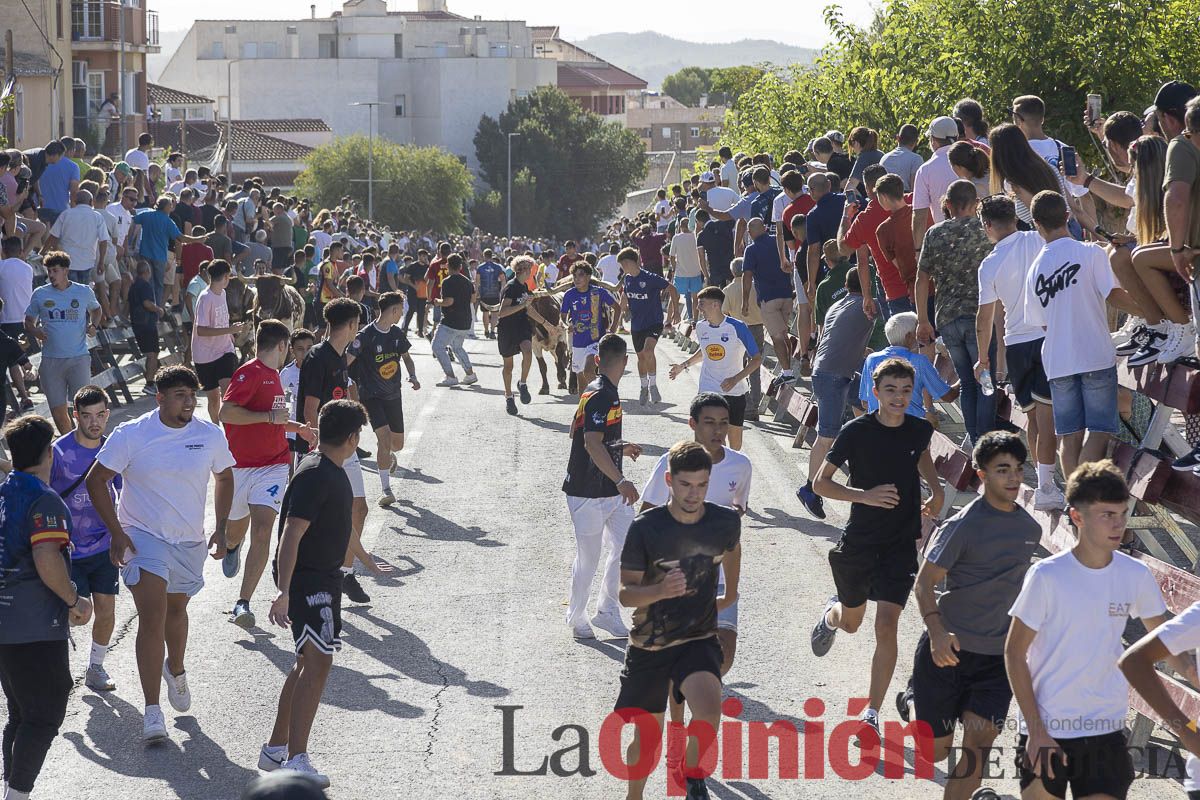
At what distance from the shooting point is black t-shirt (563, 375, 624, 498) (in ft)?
32.6

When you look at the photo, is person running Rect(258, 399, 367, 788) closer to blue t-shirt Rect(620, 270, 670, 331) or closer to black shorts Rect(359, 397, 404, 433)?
black shorts Rect(359, 397, 404, 433)

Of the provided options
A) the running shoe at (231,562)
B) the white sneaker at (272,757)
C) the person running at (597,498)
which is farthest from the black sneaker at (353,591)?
the white sneaker at (272,757)

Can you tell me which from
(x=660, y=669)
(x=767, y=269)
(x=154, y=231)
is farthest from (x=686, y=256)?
(x=660, y=669)

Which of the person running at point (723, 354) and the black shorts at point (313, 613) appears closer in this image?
the black shorts at point (313, 613)

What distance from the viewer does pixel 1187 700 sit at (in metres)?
7.43

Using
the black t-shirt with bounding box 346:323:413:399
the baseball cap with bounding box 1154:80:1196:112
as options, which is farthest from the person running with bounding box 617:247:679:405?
the baseball cap with bounding box 1154:80:1196:112

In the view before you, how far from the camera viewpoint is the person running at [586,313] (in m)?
20.4

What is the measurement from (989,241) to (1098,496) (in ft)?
18.7

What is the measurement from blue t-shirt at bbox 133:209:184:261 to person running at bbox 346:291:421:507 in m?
9.42

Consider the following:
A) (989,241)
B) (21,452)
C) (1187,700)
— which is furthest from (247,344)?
(1187,700)

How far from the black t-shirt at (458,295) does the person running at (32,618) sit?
14.9 metres

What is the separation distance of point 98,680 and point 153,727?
46.3 inches

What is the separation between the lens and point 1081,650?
580 centimetres

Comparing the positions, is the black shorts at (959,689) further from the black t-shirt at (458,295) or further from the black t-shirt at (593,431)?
the black t-shirt at (458,295)
